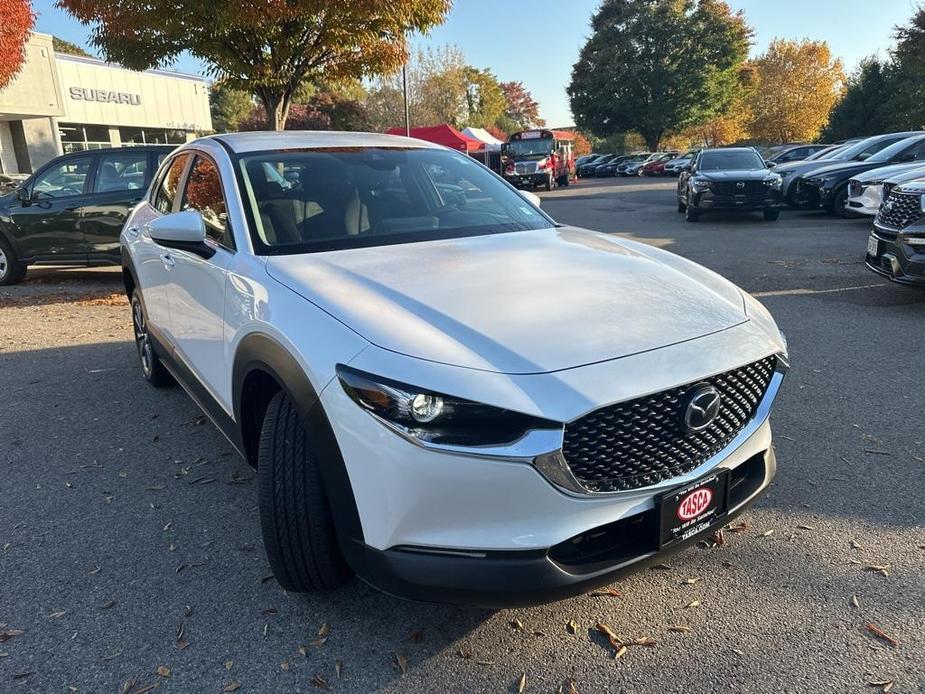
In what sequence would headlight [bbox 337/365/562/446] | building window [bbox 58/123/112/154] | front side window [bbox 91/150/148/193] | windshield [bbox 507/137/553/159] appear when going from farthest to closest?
building window [bbox 58/123/112/154] → windshield [bbox 507/137/553/159] → front side window [bbox 91/150/148/193] → headlight [bbox 337/365/562/446]

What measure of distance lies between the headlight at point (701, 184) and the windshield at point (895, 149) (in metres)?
3.09

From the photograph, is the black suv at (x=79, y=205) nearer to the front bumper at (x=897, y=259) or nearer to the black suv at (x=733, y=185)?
the front bumper at (x=897, y=259)

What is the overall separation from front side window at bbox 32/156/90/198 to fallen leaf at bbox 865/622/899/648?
938 cm

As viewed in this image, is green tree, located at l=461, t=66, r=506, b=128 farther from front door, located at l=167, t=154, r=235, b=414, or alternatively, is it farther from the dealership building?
front door, located at l=167, t=154, r=235, b=414

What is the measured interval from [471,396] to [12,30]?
53.5 ft

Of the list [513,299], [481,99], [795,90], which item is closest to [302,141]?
[513,299]

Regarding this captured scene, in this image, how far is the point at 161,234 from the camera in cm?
312

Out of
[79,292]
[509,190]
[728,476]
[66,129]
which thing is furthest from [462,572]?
[66,129]

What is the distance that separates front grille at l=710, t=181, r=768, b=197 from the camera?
44.5ft

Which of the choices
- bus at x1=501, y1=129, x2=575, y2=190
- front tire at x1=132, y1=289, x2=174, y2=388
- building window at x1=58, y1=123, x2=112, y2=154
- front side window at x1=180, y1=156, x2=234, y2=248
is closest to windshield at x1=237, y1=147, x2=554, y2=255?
front side window at x1=180, y1=156, x2=234, y2=248

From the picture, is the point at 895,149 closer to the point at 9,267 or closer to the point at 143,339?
the point at 143,339

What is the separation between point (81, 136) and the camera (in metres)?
33.1

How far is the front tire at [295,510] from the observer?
2.30 m

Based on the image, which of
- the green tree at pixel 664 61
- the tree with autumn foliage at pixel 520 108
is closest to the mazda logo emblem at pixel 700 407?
the green tree at pixel 664 61
